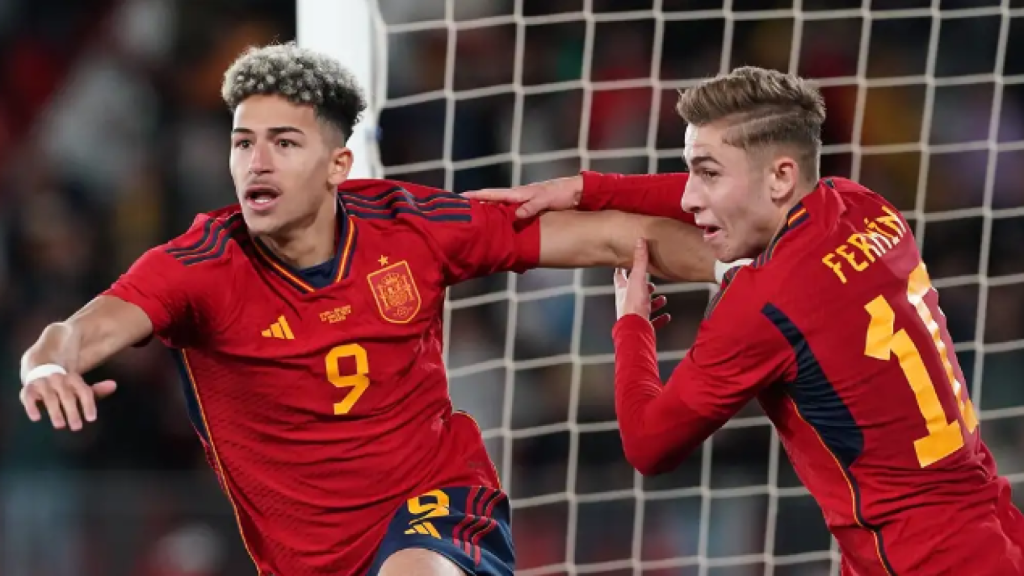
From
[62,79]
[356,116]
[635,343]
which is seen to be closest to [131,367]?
[62,79]

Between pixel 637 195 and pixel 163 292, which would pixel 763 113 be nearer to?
pixel 637 195

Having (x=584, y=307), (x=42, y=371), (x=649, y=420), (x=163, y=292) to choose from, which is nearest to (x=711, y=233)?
(x=649, y=420)

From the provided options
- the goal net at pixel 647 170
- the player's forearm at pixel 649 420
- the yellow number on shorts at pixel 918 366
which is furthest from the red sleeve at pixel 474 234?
the goal net at pixel 647 170

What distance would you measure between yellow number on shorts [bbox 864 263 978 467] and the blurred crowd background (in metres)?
1.78

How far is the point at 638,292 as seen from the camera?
305cm

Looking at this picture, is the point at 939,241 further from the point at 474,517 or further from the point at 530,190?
the point at 474,517

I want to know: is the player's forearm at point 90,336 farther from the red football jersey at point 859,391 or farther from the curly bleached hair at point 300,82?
the red football jersey at point 859,391

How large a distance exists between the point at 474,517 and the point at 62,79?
4.15m

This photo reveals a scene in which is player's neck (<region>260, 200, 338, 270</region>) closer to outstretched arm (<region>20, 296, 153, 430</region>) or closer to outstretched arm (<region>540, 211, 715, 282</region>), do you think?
outstretched arm (<region>20, 296, 153, 430</region>)

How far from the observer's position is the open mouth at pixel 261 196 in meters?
2.91

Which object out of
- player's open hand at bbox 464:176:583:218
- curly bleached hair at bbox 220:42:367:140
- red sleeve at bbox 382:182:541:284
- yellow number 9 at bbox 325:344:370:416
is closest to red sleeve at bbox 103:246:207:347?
yellow number 9 at bbox 325:344:370:416

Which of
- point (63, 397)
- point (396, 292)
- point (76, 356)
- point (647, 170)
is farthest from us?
point (647, 170)

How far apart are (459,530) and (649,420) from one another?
0.53 m

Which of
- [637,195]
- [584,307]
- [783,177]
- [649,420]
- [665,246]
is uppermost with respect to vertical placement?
[783,177]
